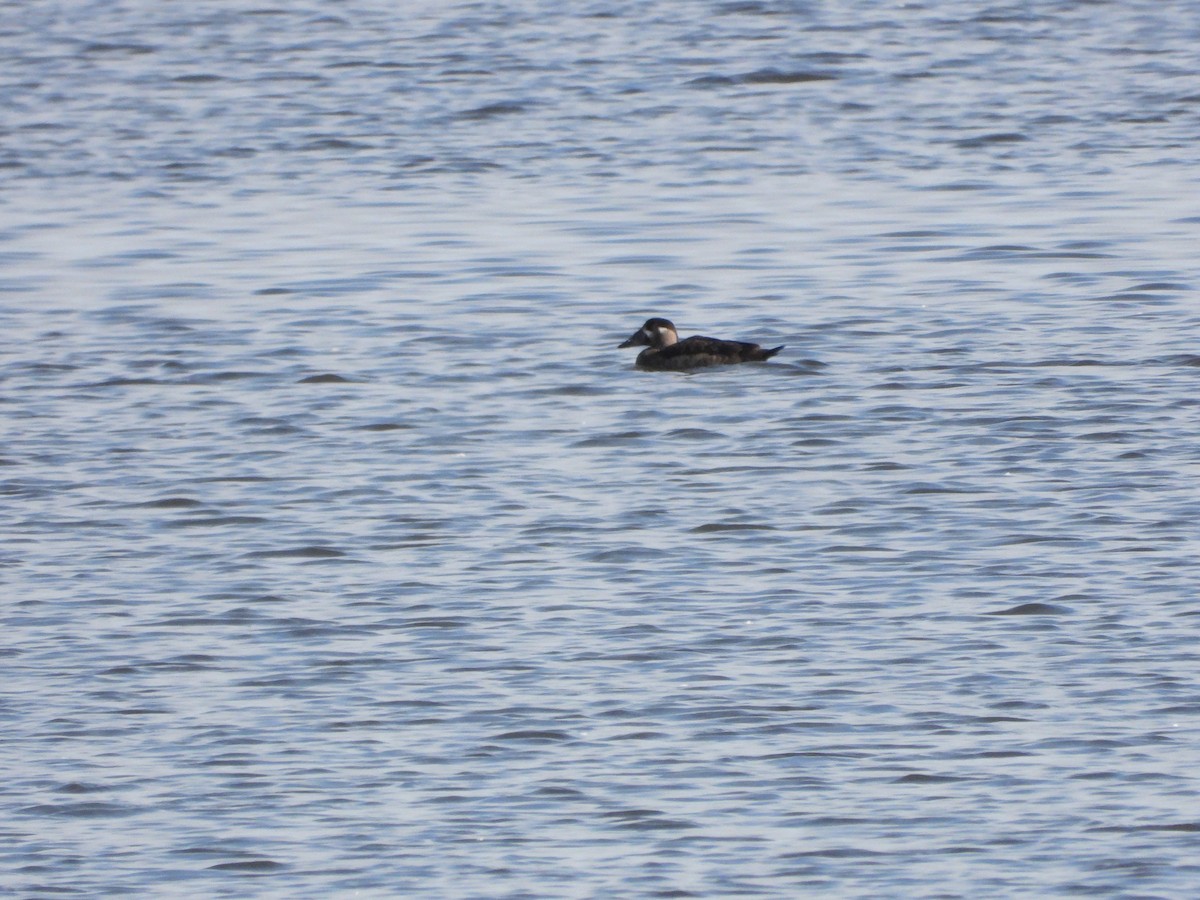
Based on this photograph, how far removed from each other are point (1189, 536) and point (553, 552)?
8.04 feet

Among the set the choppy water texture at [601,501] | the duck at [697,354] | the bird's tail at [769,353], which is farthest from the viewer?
the bird's tail at [769,353]

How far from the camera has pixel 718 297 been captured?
17328mm

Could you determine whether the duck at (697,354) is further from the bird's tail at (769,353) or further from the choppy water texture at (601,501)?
the choppy water texture at (601,501)

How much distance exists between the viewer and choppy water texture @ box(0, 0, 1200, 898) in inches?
320

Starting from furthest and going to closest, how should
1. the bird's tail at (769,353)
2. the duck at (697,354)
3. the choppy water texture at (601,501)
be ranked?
the bird's tail at (769,353) → the duck at (697,354) → the choppy water texture at (601,501)

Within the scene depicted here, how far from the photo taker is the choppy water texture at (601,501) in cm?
812

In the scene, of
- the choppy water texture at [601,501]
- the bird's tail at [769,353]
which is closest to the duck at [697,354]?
the bird's tail at [769,353]

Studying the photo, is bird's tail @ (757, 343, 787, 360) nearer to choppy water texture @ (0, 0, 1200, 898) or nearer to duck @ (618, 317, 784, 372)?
duck @ (618, 317, 784, 372)

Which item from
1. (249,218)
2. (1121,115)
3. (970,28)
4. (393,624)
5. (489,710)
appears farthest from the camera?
(970,28)

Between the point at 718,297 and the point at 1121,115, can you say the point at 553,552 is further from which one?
the point at 1121,115

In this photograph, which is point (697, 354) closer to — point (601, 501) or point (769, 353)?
point (769, 353)

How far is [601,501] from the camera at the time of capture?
1196cm

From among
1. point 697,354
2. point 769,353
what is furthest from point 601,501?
point 769,353

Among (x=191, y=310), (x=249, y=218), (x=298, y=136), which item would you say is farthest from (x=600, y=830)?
(x=298, y=136)
